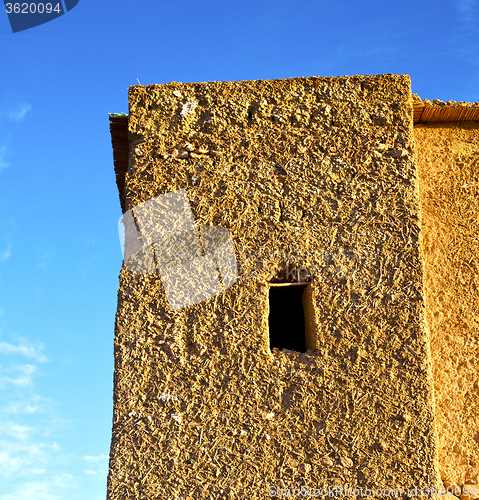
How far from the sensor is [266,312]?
3.68 metres

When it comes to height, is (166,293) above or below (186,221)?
Answer: below

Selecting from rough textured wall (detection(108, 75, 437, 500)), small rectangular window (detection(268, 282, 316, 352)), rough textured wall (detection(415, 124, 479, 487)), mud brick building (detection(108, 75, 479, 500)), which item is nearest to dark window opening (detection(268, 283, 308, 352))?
small rectangular window (detection(268, 282, 316, 352))

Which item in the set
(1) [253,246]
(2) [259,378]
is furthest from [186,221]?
(2) [259,378]

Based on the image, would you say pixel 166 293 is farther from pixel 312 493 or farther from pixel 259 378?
pixel 312 493

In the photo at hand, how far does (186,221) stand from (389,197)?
156 cm

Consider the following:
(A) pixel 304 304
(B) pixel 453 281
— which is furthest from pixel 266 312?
(B) pixel 453 281

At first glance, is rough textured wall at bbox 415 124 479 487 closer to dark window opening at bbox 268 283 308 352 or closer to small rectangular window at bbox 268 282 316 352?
small rectangular window at bbox 268 282 316 352

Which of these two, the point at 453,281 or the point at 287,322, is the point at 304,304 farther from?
the point at 453,281

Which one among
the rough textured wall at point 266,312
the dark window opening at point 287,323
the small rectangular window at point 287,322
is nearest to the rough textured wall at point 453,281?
the rough textured wall at point 266,312

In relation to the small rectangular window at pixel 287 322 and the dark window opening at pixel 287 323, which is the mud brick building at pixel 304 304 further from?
the dark window opening at pixel 287 323

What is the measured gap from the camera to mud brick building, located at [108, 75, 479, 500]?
3396mm

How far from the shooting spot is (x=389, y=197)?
390cm

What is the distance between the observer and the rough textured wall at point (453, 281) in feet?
12.4

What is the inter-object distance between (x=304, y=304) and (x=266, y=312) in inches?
16.1
